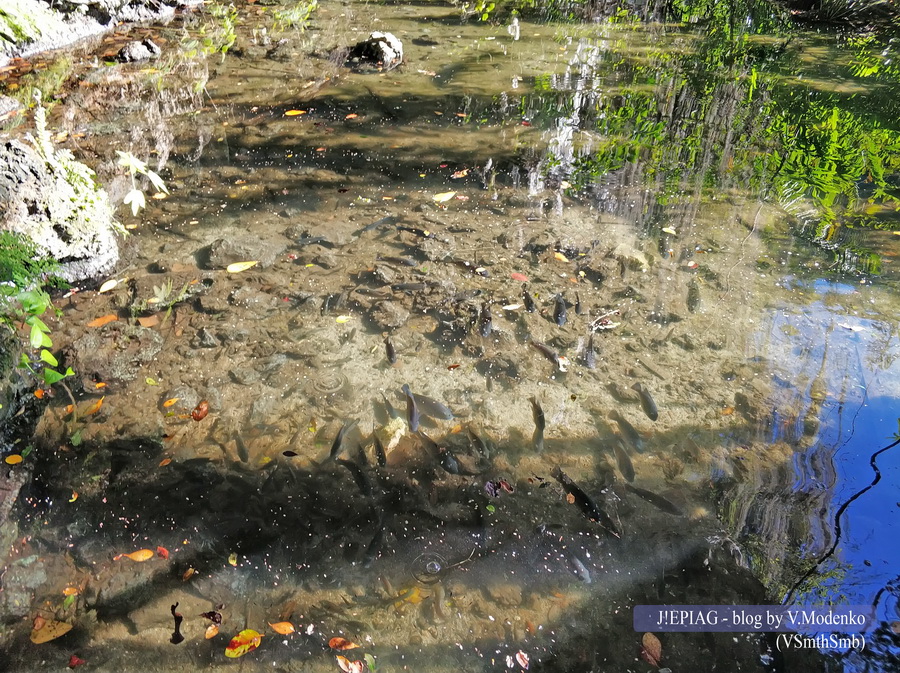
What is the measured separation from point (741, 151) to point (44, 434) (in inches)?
236

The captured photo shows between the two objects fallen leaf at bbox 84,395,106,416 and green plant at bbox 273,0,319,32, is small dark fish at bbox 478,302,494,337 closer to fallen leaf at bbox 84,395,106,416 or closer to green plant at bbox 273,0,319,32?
fallen leaf at bbox 84,395,106,416

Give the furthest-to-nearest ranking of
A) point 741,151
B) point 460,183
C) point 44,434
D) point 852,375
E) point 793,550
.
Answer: point 741,151
point 460,183
point 852,375
point 44,434
point 793,550

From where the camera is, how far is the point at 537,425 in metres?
3.13

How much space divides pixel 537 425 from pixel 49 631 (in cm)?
231

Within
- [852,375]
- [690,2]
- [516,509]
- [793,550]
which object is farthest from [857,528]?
[690,2]

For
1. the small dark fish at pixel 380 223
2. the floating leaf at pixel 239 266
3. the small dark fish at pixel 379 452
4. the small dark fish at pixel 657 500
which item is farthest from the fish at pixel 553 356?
the floating leaf at pixel 239 266

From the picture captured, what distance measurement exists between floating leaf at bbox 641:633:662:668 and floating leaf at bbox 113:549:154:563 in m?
2.11

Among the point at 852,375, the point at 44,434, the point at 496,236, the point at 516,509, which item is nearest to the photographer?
the point at 516,509

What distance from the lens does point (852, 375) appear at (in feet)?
11.0

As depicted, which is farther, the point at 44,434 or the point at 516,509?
the point at 44,434

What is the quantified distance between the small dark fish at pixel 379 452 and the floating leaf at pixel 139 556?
42.7 inches

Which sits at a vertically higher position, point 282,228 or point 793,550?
point 282,228

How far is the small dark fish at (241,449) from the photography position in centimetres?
293

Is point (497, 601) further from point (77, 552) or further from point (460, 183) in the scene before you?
point (460, 183)
